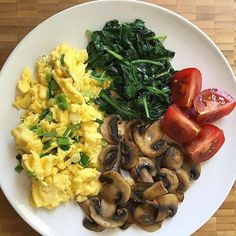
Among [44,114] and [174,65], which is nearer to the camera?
[44,114]

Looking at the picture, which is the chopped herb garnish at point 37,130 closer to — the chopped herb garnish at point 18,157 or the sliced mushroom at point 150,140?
the chopped herb garnish at point 18,157

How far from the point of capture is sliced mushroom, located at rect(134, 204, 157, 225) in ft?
8.85

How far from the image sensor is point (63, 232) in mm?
2684

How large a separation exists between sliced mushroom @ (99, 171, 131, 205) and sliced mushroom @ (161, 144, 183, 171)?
0.73 feet

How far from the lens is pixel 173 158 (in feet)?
8.83

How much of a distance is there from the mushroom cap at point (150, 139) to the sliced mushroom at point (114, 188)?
7.4 inches

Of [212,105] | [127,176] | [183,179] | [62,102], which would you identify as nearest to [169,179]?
[183,179]

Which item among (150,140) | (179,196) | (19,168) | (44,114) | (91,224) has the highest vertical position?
(44,114)

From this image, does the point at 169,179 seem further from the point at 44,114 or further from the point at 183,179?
the point at 44,114

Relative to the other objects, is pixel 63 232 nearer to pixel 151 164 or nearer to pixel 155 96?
pixel 151 164

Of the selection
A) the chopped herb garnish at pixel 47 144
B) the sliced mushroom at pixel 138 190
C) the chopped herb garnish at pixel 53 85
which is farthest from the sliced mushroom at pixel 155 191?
the chopped herb garnish at pixel 53 85

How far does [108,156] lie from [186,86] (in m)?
0.49

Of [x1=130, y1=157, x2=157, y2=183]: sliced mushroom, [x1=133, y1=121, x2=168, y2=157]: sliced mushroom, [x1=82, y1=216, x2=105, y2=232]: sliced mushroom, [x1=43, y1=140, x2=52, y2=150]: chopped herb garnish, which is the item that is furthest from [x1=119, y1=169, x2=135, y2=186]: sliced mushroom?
[x1=43, y1=140, x2=52, y2=150]: chopped herb garnish

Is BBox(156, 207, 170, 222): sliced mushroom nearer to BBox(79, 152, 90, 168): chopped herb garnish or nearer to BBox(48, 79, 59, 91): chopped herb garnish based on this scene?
BBox(79, 152, 90, 168): chopped herb garnish
